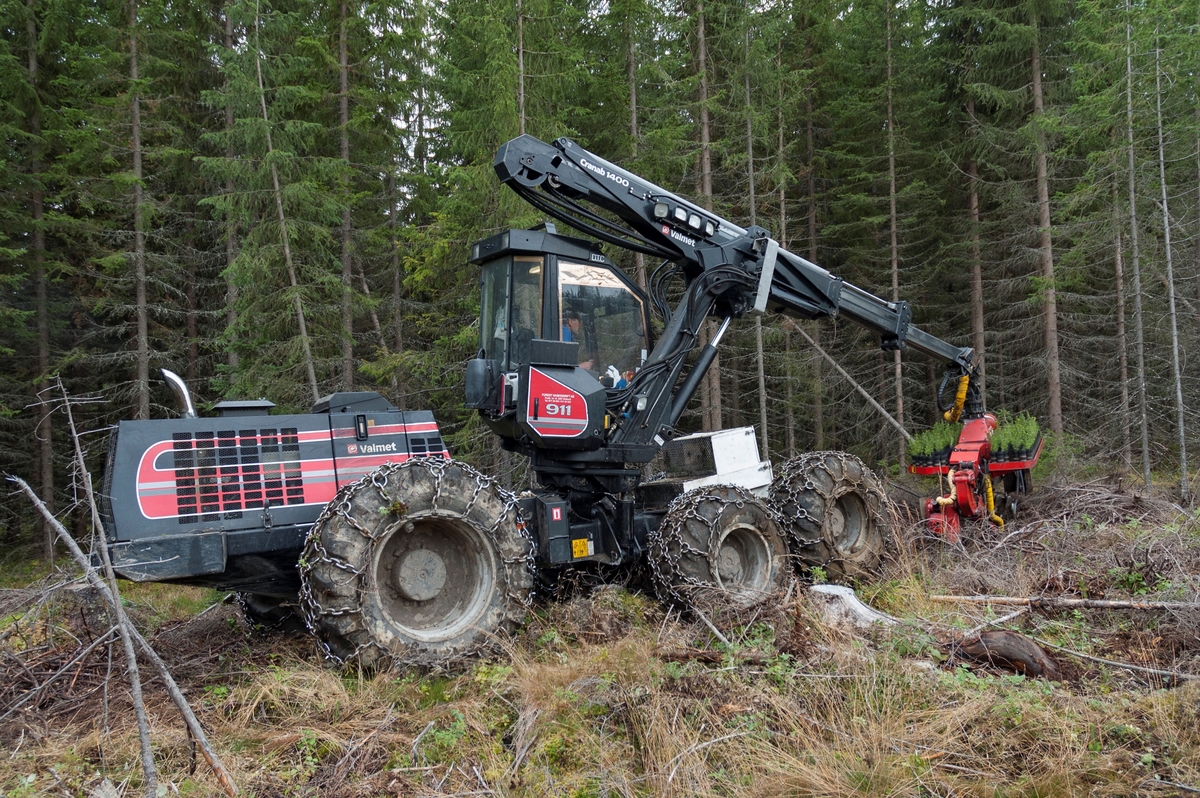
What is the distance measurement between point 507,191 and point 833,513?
7302 mm

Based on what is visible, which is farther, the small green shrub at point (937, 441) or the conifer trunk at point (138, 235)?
the conifer trunk at point (138, 235)

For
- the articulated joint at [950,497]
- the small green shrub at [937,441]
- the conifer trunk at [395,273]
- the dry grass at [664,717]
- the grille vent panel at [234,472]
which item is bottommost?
the dry grass at [664,717]

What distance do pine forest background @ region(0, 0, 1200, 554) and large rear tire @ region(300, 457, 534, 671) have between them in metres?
7.36

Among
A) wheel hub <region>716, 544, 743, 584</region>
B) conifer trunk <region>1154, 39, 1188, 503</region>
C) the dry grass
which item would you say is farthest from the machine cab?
conifer trunk <region>1154, 39, 1188, 503</region>

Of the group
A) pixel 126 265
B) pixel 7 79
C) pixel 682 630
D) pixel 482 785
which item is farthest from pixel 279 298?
pixel 482 785

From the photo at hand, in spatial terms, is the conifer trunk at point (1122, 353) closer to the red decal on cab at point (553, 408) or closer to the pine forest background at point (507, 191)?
the pine forest background at point (507, 191)

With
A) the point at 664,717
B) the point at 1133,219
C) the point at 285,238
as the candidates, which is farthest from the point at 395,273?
the point at 664,717

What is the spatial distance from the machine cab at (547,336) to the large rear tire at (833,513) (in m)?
2.19

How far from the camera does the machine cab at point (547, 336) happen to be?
6.50 meters

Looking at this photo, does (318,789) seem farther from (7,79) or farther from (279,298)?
(7,79)

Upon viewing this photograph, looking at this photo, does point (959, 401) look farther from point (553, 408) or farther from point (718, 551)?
point (553, 408)


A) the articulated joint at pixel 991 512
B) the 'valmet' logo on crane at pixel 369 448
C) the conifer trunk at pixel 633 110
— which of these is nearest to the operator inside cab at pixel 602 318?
the 'valmet' logo on crane at pixel 369 448

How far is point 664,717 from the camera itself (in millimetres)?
4090

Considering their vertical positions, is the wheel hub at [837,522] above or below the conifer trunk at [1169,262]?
below
